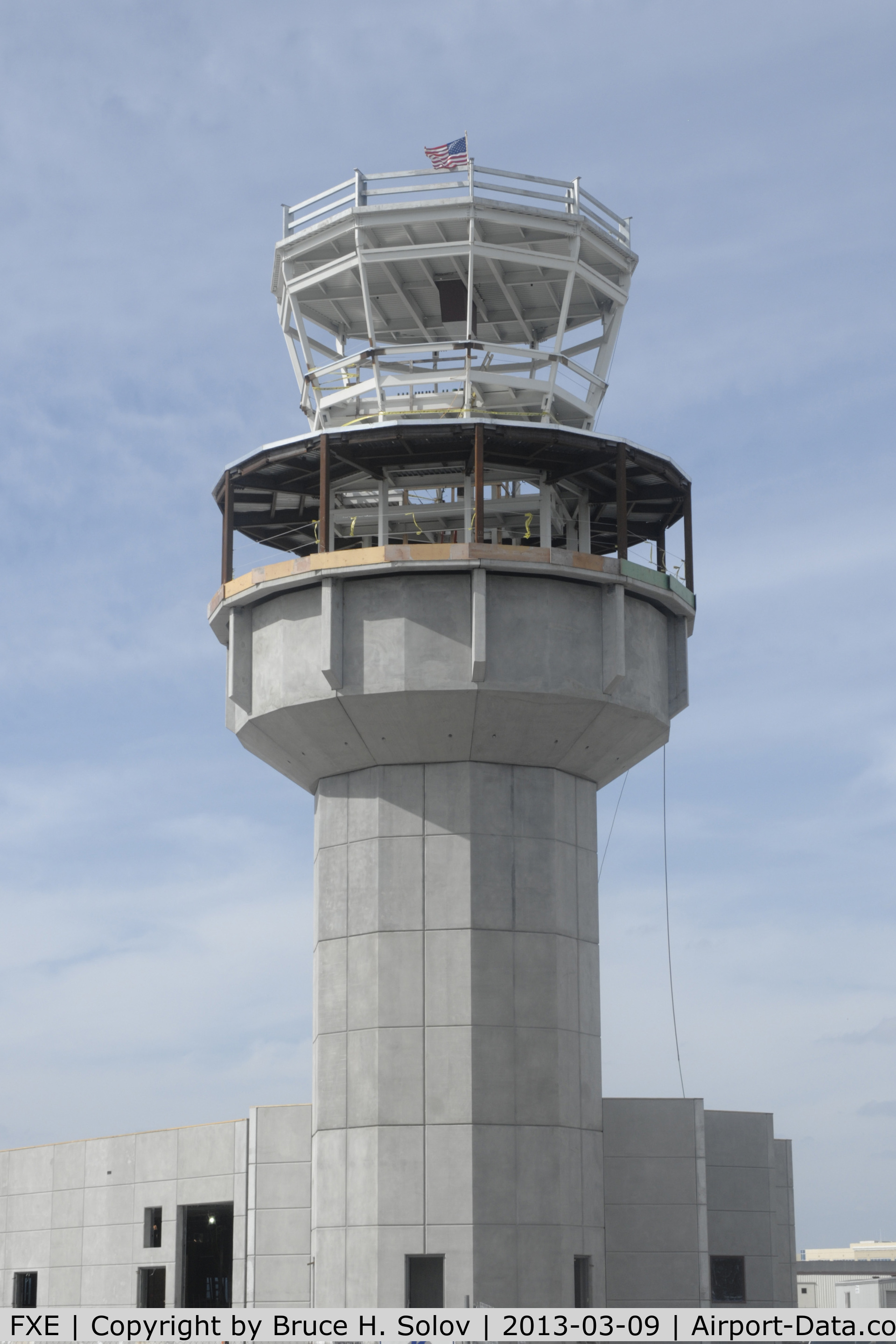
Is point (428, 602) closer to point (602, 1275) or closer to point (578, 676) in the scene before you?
point (578, 676)

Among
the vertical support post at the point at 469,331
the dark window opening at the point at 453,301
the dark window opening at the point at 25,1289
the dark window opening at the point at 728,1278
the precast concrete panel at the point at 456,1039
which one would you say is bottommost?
the dark window opening at the point at 25,1289

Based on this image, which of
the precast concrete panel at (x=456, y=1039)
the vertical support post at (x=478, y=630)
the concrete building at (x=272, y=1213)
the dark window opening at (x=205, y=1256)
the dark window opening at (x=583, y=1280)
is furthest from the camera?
the dark window opening at (x=205, y=1256)

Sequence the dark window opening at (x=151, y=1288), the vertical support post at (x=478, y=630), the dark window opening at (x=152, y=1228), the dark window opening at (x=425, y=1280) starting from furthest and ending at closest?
the dark window opening at (x=152, y=1228) → the dark window opening at (x=151, y=1288) → the vertical support post at (x=478, y=630) → the dark window opening at (x=425, y=1280)

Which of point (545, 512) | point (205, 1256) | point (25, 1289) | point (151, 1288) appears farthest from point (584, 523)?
point (25, 1289)

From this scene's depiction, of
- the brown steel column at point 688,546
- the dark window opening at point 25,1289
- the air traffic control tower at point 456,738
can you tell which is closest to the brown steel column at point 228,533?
the air traffic control tower at point 456,738

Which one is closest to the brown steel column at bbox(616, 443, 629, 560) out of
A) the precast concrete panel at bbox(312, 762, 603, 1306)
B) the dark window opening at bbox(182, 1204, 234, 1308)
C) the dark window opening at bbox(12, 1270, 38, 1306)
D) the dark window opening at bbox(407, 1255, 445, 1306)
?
the precast concrete panel at bbox(312, 762, 603, 1306)

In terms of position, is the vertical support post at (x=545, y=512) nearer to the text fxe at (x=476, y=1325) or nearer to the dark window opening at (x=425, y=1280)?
the dark window opening at (x=425, y=1280)

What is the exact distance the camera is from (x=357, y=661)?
38812 mm

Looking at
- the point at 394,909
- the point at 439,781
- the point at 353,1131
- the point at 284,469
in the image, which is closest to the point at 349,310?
the point at 284,469

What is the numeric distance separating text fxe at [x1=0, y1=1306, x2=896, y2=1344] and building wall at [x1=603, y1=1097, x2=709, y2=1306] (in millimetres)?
605

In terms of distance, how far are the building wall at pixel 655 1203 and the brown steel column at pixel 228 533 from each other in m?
16.8

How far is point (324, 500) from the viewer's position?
3912 centimetres

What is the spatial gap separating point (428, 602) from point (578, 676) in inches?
159

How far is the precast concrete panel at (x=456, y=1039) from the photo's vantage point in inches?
1458
